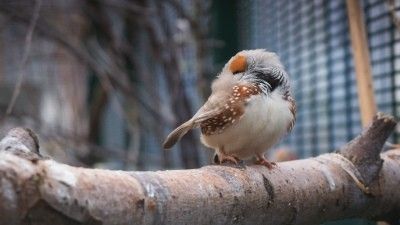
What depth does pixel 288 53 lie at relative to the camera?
2547 millimetres

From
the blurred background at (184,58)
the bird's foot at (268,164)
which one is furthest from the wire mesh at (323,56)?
the bird's foot at (268,164)

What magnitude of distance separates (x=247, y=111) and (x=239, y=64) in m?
0.10

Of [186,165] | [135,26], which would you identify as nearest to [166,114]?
[186,165]

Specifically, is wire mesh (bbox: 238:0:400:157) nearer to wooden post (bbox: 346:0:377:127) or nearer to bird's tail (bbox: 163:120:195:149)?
wooden post (bbox: 346:0:377:127)

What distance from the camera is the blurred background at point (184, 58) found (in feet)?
6.82

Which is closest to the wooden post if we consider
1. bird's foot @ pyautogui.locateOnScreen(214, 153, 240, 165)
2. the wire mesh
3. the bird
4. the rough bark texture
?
the rough bark texture

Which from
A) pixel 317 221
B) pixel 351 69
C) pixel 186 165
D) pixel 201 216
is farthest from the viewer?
pixel 186 165

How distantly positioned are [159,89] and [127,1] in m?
0.42

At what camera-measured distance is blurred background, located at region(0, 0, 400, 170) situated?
81.9 inches

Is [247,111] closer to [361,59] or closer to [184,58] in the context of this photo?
[361,59]

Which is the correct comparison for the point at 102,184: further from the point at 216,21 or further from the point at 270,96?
the point at 216,21

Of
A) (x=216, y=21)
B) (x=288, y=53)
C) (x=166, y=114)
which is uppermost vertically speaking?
(x=216, y=21)

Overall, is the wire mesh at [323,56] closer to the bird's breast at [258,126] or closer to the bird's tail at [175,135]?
the bird's breast at [258,126]

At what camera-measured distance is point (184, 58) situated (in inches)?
98.5
